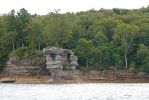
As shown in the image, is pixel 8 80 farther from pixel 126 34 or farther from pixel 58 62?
pixel 126 34

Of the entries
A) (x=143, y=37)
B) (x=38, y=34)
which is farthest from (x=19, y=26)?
(x=143, y=37)

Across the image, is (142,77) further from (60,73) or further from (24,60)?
(24,60)

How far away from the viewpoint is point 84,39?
414 ft

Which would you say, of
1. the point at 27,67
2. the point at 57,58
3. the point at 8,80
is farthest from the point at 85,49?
the point at 8,80

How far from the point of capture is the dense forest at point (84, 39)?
12431 cm

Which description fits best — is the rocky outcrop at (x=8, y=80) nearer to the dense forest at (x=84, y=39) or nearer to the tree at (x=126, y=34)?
the dense forest at (x=84, y=39)

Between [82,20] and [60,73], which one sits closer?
[60,73]

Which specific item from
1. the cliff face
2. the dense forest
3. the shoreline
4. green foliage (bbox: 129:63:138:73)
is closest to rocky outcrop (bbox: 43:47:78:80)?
the shoreline

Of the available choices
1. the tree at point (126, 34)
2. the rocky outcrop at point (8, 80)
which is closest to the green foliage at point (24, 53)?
the rocky outcrop at point (8, 80)

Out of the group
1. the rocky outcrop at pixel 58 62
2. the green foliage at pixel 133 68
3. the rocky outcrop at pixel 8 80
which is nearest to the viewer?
the rocky outcrop at pixel 8 80

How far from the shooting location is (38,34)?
427 feet

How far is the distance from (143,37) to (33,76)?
26.7 m

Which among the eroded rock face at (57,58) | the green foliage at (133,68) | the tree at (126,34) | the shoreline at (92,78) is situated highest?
the tree at (126,34)

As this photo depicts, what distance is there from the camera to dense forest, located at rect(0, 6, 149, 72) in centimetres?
12431
